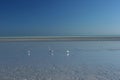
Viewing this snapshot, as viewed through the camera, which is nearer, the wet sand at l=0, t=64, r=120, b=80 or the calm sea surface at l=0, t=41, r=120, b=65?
the wet sand at l=0, t=64, r=120, b=80

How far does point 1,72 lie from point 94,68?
370 cm

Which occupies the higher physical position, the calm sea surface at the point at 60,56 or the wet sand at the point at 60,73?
the wet sand at the point at 60,73

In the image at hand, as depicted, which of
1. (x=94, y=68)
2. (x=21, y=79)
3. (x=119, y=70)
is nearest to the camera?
(x=21, y=79)

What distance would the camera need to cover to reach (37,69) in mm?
9672

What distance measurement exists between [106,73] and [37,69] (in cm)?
273

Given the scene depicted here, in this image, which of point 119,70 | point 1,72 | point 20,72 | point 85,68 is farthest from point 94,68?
point 1,72

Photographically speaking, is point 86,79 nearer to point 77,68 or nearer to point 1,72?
point 77,68

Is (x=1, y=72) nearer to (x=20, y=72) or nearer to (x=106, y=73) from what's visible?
(x=20, y=72)

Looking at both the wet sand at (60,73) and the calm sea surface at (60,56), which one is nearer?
the wet sand at (60,73)

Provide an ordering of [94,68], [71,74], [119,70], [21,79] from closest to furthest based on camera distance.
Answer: [21,79], [71,74], [119,70], [94,68]

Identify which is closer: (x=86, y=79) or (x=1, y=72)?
(x=86, y=79)

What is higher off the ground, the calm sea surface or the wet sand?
the wet sand

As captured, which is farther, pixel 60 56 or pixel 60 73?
pixel 60 56

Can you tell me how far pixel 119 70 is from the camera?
9.29m
